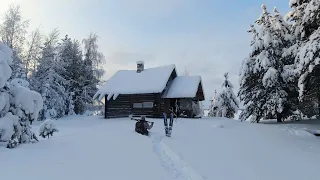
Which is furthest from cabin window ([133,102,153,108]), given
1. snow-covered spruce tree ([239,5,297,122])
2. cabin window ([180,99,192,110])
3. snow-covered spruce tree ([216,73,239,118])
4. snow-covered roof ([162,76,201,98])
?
snow-covered spruce tree ([216,73,239,118])

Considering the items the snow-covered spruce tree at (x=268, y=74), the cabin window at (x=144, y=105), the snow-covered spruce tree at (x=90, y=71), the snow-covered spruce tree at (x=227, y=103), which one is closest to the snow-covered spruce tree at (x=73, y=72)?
the snow-covered spruce tree at (x=90, y=71)

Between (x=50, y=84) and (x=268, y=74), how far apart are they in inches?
1020

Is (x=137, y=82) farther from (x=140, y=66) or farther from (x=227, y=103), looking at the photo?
(x=227, y=103)

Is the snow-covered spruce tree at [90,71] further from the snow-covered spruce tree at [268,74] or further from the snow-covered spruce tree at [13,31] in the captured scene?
the snow-covered spruce tree at [268,74]

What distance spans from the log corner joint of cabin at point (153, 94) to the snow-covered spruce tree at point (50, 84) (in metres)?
7.27

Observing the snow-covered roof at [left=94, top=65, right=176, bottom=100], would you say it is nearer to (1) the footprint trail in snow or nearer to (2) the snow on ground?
(2) the snow on ground

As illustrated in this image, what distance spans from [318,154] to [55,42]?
36.3 meters

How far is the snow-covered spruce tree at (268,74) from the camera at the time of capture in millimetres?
20812

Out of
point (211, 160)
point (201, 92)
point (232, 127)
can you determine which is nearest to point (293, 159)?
point (211, 160)

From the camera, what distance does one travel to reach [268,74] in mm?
20562

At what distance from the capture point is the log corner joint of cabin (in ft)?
99.4

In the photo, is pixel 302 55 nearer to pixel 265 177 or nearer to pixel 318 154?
pixel 318 154

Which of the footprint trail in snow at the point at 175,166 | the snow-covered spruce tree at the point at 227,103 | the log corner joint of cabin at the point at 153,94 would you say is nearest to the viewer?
the footprint trail in snow at the point at 175,166

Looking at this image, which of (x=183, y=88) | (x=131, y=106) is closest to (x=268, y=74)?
(x=183, y=88)
